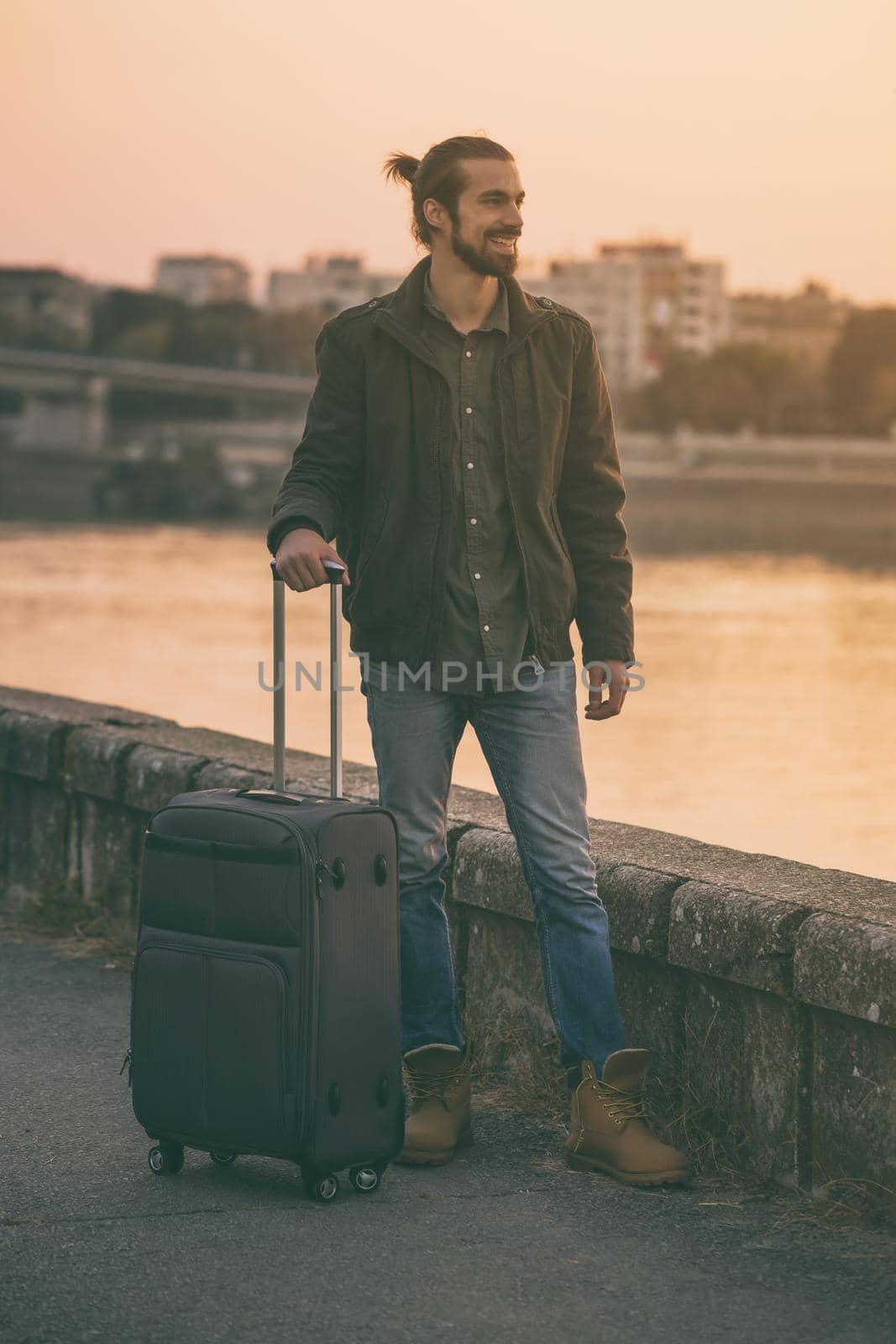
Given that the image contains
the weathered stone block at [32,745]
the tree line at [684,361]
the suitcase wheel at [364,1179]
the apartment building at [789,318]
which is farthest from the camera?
the apartment building at [789,318]

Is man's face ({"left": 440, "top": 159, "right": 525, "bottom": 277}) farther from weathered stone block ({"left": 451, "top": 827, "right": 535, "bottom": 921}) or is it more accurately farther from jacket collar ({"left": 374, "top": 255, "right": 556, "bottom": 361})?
weathered stone block ({"left": 451, "top": 827, "right": 535, "bottom": 921})

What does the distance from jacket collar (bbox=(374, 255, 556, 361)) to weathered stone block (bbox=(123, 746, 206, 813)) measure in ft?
5.47

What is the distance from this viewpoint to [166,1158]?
3035 millimetres

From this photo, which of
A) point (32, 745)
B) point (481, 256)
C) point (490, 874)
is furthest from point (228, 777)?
point (481, 256)

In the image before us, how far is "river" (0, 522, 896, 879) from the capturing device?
545 inches

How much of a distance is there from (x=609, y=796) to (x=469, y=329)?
11.0 meters

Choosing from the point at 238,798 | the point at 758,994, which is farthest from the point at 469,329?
the point at 758,994

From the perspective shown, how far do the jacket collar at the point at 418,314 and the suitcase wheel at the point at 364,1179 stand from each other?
1.25 m

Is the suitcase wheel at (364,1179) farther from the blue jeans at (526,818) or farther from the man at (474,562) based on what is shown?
the blue jeans at (526,818)

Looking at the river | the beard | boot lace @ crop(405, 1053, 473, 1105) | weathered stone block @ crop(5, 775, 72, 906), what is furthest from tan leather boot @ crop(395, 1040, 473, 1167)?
the river

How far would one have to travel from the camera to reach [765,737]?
59.1ft

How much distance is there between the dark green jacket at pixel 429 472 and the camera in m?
3.15

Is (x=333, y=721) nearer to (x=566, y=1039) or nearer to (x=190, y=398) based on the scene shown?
(x=566, y=1039)

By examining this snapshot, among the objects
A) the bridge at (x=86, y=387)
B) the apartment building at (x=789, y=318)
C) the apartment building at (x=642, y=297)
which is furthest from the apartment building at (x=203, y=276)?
the bridge at (x=86, y=387)
